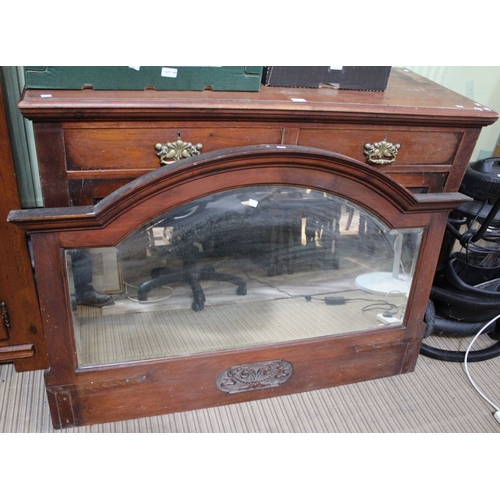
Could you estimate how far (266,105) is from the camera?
988 mm

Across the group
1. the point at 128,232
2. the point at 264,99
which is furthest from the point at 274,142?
the point at 128,232

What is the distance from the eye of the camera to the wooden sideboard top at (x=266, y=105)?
0.89 meters

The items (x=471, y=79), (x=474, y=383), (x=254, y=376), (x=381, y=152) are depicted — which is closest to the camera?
(x=381, y=152)

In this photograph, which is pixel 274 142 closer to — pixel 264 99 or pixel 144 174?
pixel 264 99

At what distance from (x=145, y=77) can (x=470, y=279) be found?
1047 mm

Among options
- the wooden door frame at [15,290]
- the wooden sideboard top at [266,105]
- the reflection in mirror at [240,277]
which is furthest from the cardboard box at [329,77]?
the wooden door frame at [15,290]

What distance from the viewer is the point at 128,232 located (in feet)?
3.25

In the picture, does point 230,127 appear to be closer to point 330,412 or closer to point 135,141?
point 135,141

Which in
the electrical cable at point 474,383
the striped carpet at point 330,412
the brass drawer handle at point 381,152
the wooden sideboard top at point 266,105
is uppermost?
the wooden sideboard top at point 266,105

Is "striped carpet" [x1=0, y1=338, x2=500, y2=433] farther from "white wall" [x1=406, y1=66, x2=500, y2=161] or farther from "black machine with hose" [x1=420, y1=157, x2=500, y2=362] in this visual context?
"white wall" [x1=406, y1=66, x2=500, y2=161]

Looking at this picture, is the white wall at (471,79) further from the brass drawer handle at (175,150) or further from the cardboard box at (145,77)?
the brass drawer handle at (175,150)

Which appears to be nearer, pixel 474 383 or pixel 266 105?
pixel 266 105

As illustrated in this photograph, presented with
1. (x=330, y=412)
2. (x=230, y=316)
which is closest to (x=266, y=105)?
(x=230, y=316)

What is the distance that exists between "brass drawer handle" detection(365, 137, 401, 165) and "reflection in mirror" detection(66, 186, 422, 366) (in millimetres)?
117
